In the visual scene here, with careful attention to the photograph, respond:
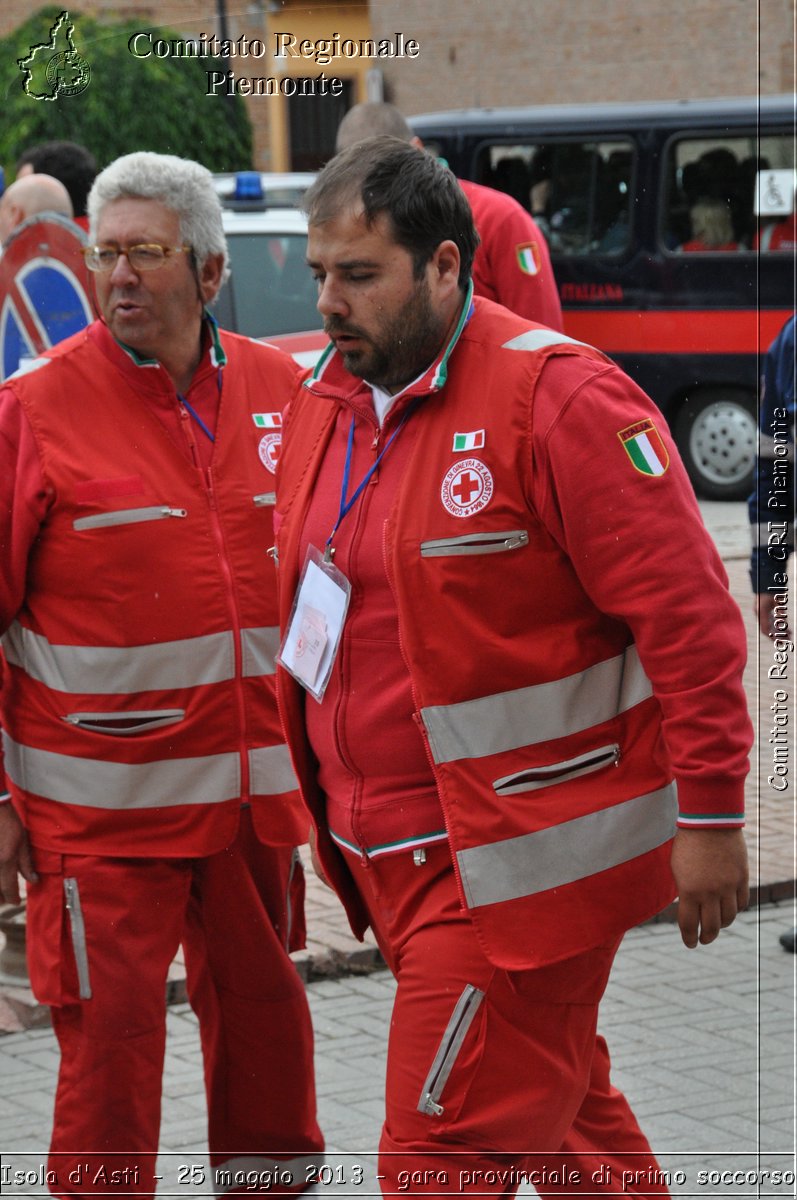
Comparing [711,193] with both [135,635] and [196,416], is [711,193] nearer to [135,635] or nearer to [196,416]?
[196,416]

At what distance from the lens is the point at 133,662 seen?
3514mm

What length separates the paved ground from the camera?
4.12 meters

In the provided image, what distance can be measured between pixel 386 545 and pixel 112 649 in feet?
2.84

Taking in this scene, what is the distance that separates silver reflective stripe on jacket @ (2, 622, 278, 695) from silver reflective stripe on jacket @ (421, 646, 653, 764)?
2.87 feet

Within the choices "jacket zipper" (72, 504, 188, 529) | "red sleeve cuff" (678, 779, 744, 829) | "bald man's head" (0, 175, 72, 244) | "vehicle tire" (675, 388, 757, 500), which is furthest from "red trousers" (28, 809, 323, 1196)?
"vehicle tire" (675, 388, 757, 500)

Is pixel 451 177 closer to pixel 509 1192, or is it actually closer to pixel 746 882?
pixel 746 882

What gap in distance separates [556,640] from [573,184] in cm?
1480

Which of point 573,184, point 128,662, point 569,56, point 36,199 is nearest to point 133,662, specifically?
point 128,662

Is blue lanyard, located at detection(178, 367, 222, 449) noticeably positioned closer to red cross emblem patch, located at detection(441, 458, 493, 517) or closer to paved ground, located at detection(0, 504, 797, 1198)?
red cross emblem patch, located at detection(441, 458, 493, 517)

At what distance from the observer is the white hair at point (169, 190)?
3.62 m

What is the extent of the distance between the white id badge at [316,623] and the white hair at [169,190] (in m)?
0.96

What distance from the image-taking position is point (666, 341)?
16094 mm

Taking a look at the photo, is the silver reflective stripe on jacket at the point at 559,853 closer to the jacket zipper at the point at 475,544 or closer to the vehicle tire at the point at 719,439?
the jacket zipper at the point at 475,544

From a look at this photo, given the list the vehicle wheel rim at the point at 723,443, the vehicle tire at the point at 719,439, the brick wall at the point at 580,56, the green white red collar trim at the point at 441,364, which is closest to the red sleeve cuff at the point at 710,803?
the green white red collar trim at the point at 441,364
